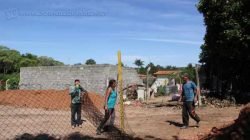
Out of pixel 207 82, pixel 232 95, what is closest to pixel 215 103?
pixel 232 95

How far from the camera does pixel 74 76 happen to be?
35812mm

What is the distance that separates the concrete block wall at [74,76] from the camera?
3334 cm

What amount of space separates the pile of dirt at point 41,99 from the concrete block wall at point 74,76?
19.3ft

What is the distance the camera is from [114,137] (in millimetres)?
9609

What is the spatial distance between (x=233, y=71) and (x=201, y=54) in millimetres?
9157

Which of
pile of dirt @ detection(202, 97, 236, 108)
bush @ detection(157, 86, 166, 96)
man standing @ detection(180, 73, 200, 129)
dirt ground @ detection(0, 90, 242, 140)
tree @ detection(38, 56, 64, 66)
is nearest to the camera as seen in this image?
dirt ground @ detection(0, 90, 242, 140)

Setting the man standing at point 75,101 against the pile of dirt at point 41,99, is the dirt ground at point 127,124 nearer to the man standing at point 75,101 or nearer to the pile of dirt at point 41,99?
the pile of dirt at point 41,99

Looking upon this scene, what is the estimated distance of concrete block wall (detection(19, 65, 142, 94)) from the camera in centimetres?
3334

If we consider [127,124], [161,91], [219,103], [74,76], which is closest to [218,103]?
[219,103]

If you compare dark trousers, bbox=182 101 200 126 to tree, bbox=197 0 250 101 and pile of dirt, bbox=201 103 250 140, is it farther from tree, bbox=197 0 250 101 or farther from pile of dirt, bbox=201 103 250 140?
tree, bbox=197 0 250 101

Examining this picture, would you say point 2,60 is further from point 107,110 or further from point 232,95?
point 107,110

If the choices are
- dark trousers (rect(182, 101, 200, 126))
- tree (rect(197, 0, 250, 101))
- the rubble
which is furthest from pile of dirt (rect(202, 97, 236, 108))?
dark trousers (rect(182, 101, 200, 126))

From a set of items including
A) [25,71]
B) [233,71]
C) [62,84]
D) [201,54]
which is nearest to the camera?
[233,71]

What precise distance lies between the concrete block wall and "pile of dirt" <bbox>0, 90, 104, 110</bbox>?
232 inches
